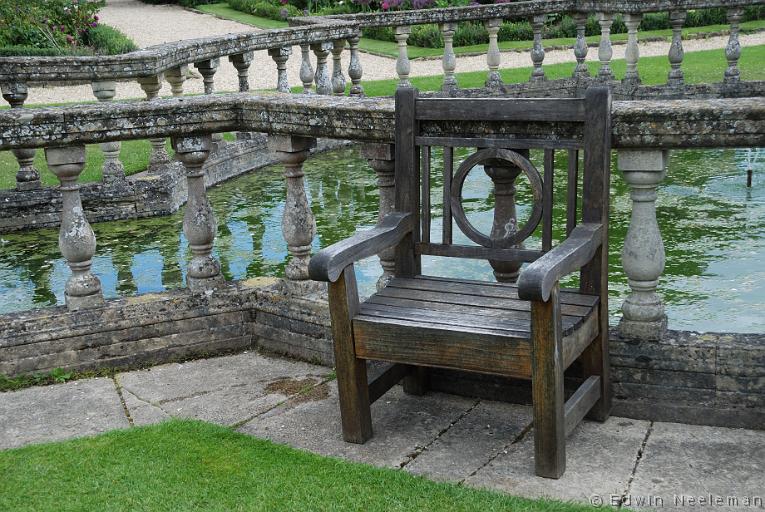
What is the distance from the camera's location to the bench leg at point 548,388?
3648 mm

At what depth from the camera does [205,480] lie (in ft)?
12.7

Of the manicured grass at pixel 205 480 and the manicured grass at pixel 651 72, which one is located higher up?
the manicured grass at pixel 651 72

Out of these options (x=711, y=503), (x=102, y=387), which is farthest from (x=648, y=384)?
(x=102, y=387)

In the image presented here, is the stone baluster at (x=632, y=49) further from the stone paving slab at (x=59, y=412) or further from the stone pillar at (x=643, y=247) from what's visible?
the stone paving slab at (x=59, y=412)

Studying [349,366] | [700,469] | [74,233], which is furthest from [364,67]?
[700,469]

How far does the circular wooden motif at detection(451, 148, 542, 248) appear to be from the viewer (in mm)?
4207

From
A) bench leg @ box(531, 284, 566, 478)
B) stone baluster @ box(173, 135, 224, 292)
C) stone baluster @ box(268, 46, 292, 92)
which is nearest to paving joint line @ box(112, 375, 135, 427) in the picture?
stone baluster @ box(173, 135, 224, 292)

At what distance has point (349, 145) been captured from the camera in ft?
41.9

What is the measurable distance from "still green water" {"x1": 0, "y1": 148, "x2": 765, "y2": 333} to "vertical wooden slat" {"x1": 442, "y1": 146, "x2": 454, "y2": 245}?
83.5 inches

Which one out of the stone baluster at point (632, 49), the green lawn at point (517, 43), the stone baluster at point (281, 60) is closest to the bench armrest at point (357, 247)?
the stone baluster at point (281, 60)

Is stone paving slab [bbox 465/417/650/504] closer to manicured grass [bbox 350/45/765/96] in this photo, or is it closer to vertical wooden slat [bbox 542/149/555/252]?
vertical wooden slat [bbox 542/149/555/252]

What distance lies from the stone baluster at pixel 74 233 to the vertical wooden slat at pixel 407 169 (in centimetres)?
150

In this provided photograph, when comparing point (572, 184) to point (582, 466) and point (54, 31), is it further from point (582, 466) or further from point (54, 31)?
point (54, 31)

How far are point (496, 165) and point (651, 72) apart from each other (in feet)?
43.2
